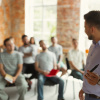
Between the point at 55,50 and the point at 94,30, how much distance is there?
314 cm

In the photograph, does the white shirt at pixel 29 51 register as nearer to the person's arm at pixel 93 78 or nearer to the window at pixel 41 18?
the window at pixel 41 18

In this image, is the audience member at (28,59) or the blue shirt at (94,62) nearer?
the blue shirt at (94,62)

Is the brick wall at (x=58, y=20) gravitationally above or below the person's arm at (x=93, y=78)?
above

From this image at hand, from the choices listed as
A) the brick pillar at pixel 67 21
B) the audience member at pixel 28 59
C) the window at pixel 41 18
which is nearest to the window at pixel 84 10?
the brick pillar at pixel 67 21

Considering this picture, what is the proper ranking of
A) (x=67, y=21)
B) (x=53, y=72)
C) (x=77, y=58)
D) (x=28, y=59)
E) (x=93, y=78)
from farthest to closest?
(x=67, y=21) → (x=28, y=59) → (x=77, y=58) → (x=53, y=72) → (x=93, y=78)

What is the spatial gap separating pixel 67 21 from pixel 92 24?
14.2 ft

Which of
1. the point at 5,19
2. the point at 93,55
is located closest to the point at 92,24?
the point at 93,55

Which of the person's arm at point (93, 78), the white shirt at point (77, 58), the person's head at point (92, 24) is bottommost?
the white shirt at point (77, 58)

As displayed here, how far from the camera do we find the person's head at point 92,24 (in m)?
1.27

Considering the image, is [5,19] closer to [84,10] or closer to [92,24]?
[84,10]

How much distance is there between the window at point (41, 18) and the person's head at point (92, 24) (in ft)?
16.2

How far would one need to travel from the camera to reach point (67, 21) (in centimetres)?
553

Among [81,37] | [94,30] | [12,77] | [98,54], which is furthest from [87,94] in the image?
[81,37]

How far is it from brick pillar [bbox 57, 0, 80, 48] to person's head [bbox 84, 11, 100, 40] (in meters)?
4.22
